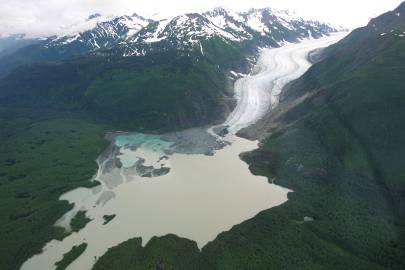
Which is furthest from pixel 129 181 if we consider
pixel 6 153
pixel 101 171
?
pixel 6 153

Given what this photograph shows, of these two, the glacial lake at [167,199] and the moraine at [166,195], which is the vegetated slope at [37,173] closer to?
the glacial lake at [167,199]

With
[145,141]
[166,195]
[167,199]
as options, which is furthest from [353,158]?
[145,141]

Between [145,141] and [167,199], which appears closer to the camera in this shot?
[167,199]

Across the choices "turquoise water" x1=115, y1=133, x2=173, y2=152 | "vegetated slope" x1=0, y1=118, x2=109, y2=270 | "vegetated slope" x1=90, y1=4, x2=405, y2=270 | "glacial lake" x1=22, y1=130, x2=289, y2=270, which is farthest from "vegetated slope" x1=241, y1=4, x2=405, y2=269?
"vegetated slope" x1=0, y1=118, x2=109, y2=270

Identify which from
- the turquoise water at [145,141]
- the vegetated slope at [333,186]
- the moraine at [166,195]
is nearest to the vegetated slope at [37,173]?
the moraine at [166,195]

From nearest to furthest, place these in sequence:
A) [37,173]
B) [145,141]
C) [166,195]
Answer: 1. [166,195]
2. [37,173]
3. [145,141]

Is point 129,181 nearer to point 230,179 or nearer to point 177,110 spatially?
point 230,179

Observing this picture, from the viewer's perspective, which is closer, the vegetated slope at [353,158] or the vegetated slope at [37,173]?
the vegetated slope at [353,158]

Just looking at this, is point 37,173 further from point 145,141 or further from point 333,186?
point 333,186
